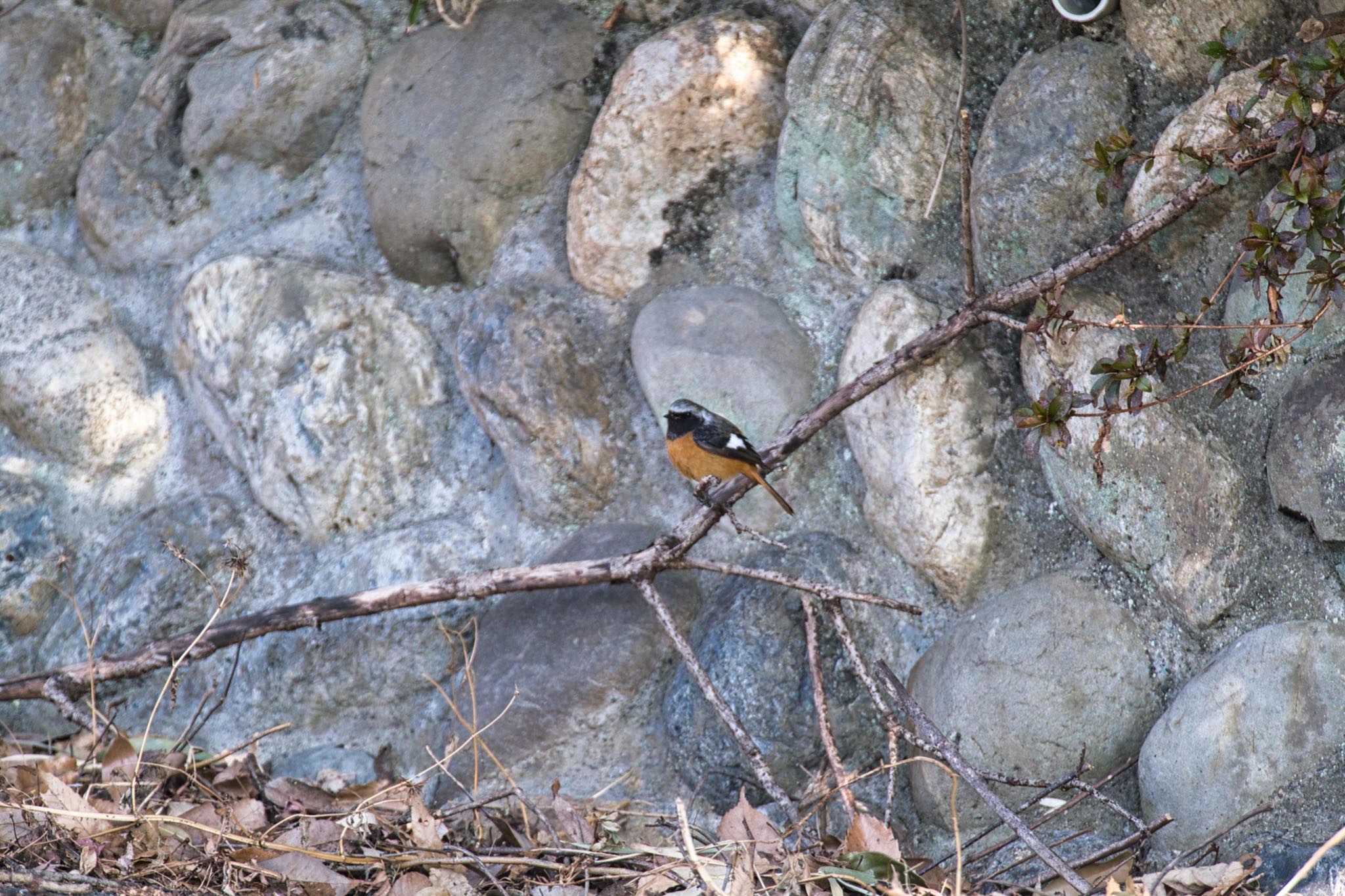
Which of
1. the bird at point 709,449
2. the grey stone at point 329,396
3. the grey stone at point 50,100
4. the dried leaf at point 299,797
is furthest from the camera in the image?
the grey stone at point 50,100

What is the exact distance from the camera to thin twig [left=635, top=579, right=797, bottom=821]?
3.37 metres

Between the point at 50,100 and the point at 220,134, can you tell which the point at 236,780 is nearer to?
the point at 220,134

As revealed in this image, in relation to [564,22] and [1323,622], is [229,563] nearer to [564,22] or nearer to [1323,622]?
[564,22]

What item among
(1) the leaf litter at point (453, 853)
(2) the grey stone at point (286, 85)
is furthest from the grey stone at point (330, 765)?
(2) the grey stone at point (286, 85)

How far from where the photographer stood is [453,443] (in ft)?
14.6

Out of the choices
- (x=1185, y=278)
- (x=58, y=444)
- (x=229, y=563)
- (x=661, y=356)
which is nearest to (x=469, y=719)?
(x=229, y=563)

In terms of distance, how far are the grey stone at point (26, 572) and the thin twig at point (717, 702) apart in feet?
8.35

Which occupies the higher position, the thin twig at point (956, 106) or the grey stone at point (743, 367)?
the thin twig at point (956, 106)

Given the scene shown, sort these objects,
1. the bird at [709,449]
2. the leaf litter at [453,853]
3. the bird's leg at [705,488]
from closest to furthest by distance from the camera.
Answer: the leaf litter at [453,853]
the bird at [709,449]
the bird's leg at [705,488]

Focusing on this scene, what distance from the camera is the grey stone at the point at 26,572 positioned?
470 centimetres

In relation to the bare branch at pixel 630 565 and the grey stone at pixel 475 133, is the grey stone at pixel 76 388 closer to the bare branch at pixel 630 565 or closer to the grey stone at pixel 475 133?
the bare branch at pixel 630 565

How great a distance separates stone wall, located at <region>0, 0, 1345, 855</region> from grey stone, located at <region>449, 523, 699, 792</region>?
0.6 inches

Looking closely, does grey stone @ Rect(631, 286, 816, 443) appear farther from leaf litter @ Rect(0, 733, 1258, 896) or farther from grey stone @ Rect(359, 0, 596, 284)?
leaf litter @ Rect(0, 733, 1258, 896)

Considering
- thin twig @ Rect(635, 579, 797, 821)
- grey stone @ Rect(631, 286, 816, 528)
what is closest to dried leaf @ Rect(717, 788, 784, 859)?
thin twig @ Rect(635, 579, 797, 821)
